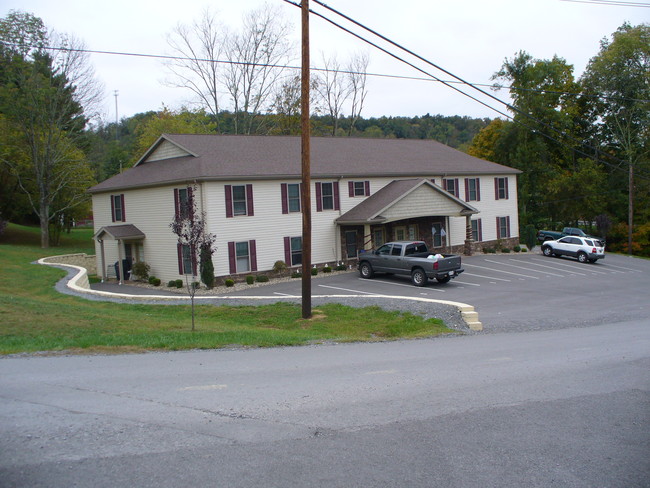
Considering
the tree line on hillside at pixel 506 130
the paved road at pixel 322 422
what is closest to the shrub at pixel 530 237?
the tree line on hillside at pixel 506 130

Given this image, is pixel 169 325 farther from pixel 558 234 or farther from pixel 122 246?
pixel 558 234

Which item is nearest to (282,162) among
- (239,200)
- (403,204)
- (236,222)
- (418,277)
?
(239,200)

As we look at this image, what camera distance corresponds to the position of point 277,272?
3111cm

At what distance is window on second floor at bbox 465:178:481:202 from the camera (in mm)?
41094

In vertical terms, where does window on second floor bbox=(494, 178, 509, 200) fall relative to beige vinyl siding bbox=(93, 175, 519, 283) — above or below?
above

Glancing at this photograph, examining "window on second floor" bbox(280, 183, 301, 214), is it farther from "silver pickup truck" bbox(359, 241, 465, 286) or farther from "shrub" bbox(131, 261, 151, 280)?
"shrub" bbox(131, 261, 151, 280)

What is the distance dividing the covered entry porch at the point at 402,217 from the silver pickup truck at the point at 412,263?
305cm

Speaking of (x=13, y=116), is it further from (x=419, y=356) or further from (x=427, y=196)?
(x=419, y=356)

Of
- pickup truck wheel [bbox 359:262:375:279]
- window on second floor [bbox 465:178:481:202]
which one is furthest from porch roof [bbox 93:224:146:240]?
window on second floor [bbox 465:178:481:202]

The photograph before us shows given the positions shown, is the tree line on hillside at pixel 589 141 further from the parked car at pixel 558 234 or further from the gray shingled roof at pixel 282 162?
the gray shingled roof at pixel 282 162

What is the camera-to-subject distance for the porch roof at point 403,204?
107 feet

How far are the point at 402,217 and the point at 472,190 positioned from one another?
34.0 ft

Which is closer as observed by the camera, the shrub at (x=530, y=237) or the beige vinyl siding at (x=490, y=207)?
the beige vinyl siding at (x=490, y=207)

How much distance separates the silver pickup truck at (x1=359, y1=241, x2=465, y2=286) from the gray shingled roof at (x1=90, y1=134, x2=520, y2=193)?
6.27m
